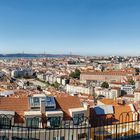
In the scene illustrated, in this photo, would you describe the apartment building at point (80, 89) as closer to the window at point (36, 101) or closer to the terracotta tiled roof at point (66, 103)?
the terracotta tiled roof at point (66, 103)

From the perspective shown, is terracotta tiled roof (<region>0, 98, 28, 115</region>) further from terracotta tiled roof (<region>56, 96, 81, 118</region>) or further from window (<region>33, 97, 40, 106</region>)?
terracotta tiled roof (<region>56, 96, 81, 118</region>)

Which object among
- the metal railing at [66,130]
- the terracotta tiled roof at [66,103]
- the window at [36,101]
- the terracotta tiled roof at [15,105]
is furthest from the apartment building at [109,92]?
the metal railing at [66,130]

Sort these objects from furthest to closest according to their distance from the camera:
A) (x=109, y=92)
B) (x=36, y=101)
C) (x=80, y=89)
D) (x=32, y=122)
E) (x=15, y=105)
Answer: (x=80, y=89), (x=109, y=92), (x=36, y=101), (x=15, y=105), (x=32, y=122)

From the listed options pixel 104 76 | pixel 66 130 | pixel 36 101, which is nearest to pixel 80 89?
pixel 104 76

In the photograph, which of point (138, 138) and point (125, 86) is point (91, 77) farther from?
point (138, 138)

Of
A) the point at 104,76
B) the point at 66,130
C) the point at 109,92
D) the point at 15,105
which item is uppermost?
the point at 15,105

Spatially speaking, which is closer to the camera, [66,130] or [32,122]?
[66,130]

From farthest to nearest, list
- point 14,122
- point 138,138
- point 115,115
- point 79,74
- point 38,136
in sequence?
point 79,74
point 115,115
point 14,122
point 38,136
point 138,138

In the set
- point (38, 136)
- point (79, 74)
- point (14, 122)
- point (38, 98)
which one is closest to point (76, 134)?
point (38, 136)

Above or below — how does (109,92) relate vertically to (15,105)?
below

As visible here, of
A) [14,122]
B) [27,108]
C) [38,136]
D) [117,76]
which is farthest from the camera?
[117,76]

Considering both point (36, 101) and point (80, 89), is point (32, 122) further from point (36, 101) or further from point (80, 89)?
point (80, 89)
